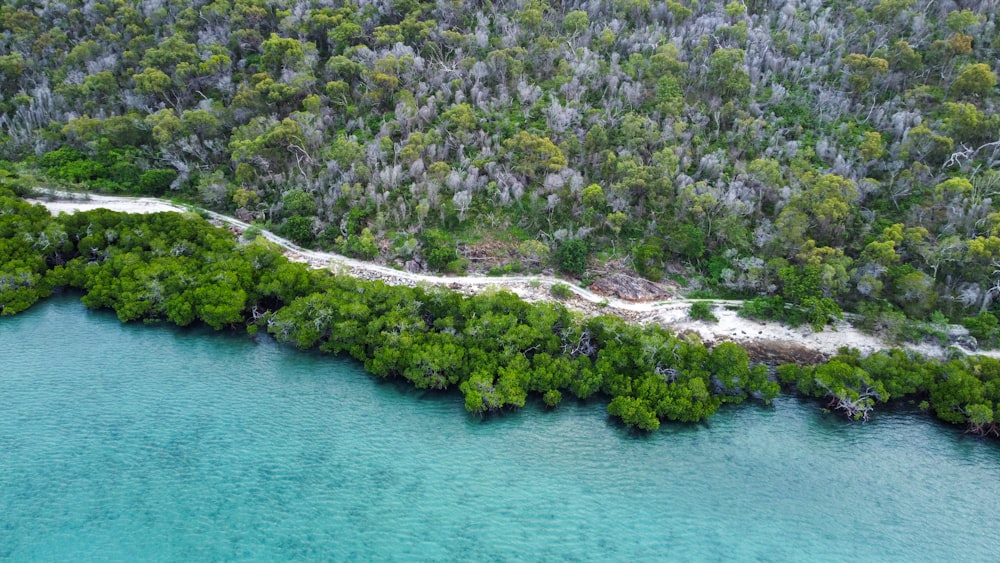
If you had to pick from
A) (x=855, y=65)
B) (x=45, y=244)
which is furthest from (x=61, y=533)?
(x=855, y=65)

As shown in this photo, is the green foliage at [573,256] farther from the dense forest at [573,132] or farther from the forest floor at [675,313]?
the forest floor at [675,313]

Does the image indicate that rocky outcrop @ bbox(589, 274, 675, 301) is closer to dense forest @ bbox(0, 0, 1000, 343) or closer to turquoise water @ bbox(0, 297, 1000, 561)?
dense forest @ bbox(0, 0, 1000, 343)

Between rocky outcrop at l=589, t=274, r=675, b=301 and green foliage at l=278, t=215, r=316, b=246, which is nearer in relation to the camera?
rocky outcrop at l=589, t=274, r=675, b=301

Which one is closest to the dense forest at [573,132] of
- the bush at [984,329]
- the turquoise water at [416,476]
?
the bush at [984,329]

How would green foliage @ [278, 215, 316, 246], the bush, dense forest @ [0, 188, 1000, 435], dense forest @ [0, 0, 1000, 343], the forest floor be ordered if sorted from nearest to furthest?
1. dense forest @ [0, 188, 1000, 435]
2. the bush
3. the forest floor
4. dense forest @ [0, 0, 1000, 343]
5. green foliage @ [278, 215, 316, 246]

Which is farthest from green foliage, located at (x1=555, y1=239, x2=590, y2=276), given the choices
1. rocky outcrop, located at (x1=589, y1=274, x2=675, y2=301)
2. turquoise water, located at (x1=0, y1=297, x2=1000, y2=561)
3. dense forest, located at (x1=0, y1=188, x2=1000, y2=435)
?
turquoise water, located at (x1=0, y1=297, x2=1000, y2=561)

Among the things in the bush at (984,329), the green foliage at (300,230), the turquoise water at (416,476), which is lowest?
the turquoise water at (416,476)

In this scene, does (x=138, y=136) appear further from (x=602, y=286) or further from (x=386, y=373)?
(x=602, y=286)
